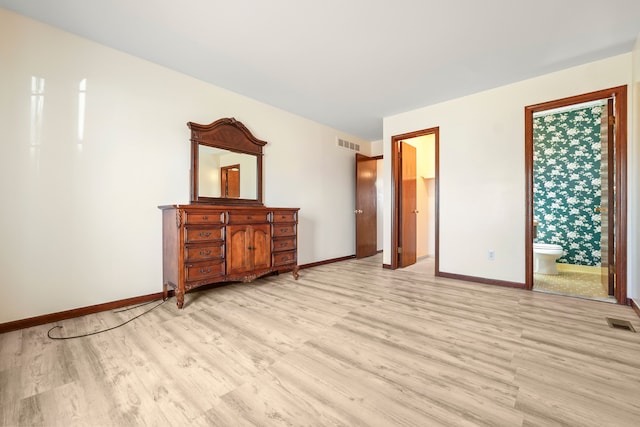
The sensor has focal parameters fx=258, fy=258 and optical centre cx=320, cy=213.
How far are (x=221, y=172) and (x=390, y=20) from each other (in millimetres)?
2349

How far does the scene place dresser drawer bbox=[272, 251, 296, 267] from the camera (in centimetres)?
325

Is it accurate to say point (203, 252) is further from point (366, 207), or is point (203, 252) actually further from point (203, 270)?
point (366, 207)

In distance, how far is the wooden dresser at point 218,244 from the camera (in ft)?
7.88

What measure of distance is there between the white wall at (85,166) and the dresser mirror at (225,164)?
0.38 ft

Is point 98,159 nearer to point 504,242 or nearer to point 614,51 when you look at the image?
point 504,242

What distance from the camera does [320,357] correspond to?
158cm

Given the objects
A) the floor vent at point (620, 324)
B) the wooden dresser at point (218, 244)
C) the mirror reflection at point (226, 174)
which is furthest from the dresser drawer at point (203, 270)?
the floor vent at point (620, 324)

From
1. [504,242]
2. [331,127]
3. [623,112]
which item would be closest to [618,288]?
[504,242]

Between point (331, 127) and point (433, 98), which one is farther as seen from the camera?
point (331, 127)

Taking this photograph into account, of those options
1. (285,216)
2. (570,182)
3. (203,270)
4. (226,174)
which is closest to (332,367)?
(203,270)

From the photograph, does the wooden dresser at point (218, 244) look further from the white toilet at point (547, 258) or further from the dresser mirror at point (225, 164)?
the white toilet at point (547, 258)

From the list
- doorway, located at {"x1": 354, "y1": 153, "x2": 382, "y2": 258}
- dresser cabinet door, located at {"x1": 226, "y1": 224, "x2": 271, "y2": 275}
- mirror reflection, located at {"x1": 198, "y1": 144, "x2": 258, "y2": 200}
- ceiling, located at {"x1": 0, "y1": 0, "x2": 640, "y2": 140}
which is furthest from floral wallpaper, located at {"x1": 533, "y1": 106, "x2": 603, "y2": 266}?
mirror reflection, located at {"x1": 198, "y1": 144, "x2": 258, "y2": 200}

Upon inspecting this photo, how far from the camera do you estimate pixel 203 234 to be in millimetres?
2535

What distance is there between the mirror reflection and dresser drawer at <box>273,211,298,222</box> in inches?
18.4
